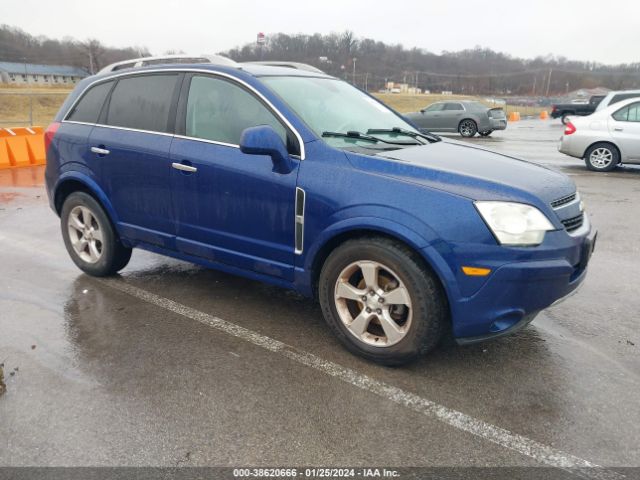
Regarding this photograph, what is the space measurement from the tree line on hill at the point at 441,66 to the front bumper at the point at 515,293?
203 ft

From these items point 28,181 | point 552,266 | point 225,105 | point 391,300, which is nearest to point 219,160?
point 225,105

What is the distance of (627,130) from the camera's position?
35.0 ft

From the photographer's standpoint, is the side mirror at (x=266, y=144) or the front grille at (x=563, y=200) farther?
the side mirror at (x=266, y=144)

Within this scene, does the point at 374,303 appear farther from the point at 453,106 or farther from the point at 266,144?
the point at 453,106

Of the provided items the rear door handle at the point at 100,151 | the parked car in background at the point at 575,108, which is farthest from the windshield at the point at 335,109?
the parked car in background at the point at 575,108

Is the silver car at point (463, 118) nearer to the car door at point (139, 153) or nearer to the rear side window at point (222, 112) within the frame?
the car door at point (139, 153)

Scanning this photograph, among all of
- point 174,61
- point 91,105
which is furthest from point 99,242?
point 174,61

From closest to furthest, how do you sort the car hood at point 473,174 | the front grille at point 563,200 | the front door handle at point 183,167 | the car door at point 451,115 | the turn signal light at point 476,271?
the turn signal light at point 476,271, the car hood at point 473,174, the front grille at point 563,200, the front door handle at point 183,167, the car door at point 451,115

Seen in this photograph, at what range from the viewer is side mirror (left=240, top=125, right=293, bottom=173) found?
10.7 ft

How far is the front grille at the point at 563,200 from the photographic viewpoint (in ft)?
10.0

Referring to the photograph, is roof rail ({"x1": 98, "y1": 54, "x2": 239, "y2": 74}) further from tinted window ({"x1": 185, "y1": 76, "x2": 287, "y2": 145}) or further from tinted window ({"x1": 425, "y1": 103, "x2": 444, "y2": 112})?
tinted window ({"x1": 425, "y1": 103, "x2": 444, "y2": 112})

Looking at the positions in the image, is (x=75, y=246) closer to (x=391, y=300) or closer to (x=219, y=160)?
(x=219, y=160)

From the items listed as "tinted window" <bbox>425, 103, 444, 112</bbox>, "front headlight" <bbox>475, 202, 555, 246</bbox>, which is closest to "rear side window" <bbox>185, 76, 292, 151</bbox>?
"front headlight" <bbox>475, 202, 555, 246</bbox>

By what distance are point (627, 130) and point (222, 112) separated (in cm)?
985
